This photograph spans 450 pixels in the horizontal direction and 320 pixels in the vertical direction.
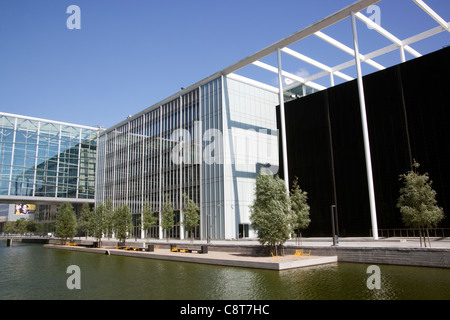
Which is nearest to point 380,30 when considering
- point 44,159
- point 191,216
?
point 191,216

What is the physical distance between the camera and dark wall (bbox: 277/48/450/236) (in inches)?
1249

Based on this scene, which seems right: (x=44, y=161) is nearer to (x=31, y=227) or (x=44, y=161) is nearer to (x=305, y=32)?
(x=31, y=227)

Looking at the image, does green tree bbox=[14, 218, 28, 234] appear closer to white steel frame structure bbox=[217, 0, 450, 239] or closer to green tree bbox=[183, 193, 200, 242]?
green tree bbox=[183, 193, 200, 242]

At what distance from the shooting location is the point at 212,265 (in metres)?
24.3

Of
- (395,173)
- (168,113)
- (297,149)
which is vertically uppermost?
(168,113)

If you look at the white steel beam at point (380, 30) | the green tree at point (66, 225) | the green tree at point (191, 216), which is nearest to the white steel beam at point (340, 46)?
the white steel beam at point (380, 30)

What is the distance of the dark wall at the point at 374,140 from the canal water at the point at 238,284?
51.8 feet

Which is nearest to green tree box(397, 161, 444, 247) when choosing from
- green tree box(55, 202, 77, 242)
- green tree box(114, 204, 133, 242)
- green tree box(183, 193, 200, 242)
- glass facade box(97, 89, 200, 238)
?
green tree box(183, 193, 200, 242)

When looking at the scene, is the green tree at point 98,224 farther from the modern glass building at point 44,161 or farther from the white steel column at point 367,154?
the white steel column at point 367,154
